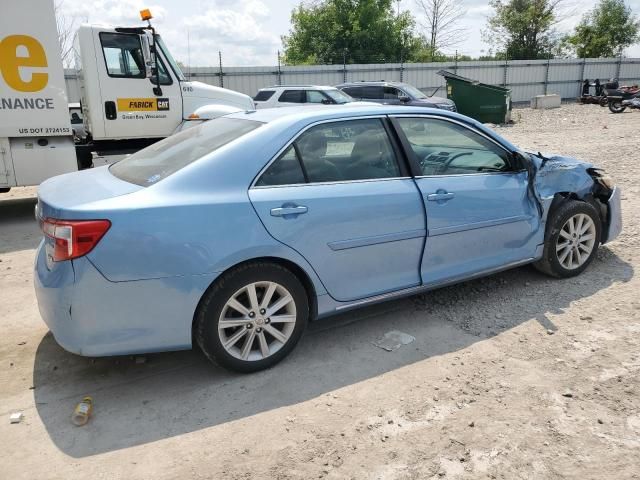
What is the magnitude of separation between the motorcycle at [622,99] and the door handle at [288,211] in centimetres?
2300

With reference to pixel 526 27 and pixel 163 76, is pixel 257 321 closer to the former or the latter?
pixel 163 76

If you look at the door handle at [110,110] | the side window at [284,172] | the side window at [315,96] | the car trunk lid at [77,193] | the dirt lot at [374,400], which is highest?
the side window at [315,96]

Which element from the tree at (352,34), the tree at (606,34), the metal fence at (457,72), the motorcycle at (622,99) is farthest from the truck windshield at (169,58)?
the tree at (606,34)

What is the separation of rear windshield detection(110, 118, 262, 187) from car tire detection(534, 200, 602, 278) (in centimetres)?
270

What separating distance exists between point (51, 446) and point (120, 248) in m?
1.05

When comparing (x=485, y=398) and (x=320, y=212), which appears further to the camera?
(x=320, y=212)

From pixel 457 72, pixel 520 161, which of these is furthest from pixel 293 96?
pixel 457 72

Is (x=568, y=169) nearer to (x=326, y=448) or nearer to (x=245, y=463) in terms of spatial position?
(x=326, y=448)

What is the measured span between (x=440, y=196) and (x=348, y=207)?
78cm

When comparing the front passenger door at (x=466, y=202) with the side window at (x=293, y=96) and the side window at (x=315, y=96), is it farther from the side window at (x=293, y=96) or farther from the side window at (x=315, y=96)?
the side window at (x=293, y=96)

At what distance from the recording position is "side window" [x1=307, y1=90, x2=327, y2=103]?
1538 centimetres

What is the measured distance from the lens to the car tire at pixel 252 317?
307 centimetres

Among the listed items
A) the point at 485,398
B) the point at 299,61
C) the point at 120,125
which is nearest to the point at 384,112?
the point at 485,398

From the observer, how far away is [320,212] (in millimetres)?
3314
